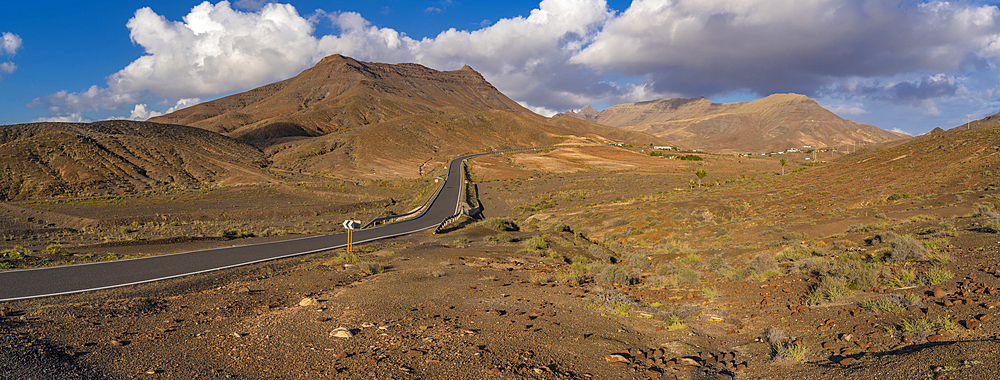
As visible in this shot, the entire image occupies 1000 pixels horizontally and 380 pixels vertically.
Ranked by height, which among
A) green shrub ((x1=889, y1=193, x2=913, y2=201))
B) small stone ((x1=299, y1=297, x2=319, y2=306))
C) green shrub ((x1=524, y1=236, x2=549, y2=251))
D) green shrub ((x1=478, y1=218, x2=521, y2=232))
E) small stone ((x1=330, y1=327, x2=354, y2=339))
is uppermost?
green shrub ((x1=889, y1=193, x2=913, y2=201))

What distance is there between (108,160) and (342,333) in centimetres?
8452

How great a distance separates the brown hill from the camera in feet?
192

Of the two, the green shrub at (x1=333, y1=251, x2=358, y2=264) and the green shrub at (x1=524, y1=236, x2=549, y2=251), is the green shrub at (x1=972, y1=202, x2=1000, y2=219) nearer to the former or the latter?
the green shrub at (x1=524, y1=236, x2=549, y2=251)

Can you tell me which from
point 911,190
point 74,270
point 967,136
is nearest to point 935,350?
point 74,270

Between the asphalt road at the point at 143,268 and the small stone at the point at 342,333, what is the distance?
838 centimetres

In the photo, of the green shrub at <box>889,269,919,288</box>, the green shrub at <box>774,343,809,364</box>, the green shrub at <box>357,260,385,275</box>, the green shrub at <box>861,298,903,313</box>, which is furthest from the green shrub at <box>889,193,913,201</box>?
the green shrub at <box>357,260,385,275</box>

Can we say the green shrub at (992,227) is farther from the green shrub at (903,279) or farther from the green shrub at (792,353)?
the green shrub at (792,353)

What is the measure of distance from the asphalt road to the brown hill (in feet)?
181

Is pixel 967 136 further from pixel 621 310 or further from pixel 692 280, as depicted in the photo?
pixel 621 310

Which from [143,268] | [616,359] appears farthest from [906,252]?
[143,268]

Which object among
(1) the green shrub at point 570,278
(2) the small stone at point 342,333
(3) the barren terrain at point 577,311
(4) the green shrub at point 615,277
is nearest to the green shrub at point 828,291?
(3) the barren terrain at point 577,311

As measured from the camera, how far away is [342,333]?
7.49 metres

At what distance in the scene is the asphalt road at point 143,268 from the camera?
11484 mm

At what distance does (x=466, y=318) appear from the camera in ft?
28.9
